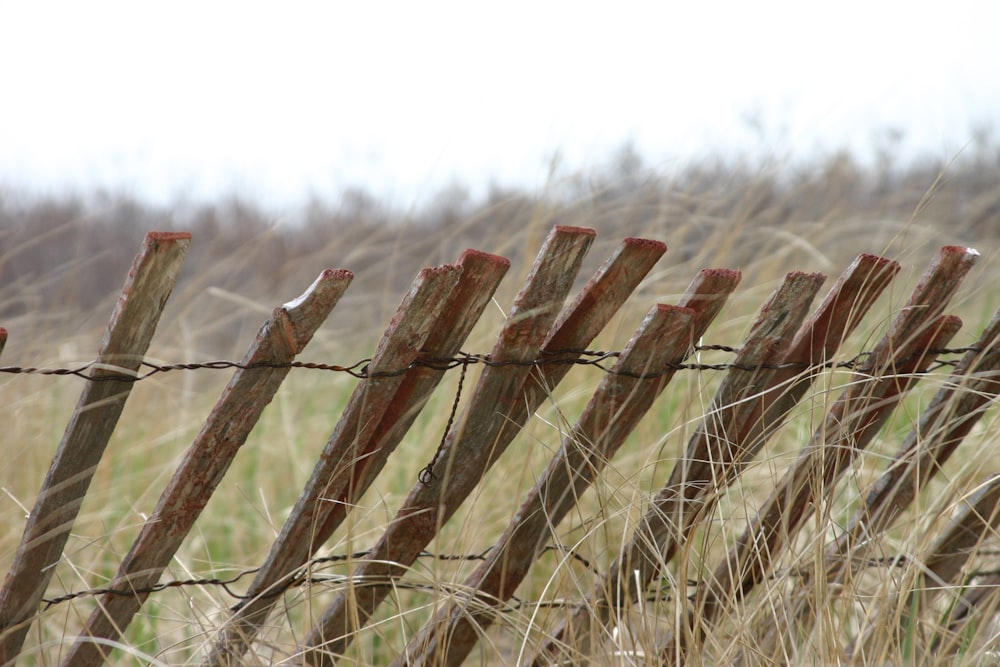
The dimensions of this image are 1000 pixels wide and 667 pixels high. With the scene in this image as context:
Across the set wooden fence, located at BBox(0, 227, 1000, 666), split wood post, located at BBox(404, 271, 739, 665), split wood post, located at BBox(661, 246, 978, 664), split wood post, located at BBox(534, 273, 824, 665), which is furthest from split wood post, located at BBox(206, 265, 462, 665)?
split wood post, located at BBox(661, 246, 978, 664)

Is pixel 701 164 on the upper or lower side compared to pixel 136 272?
lower

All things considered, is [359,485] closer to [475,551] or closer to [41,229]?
[475,551]

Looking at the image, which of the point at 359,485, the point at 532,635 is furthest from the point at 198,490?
the point at 532,635

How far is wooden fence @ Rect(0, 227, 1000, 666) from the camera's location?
45.3 inches

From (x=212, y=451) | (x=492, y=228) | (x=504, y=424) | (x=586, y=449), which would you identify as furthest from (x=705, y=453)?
(x=492, y=228)

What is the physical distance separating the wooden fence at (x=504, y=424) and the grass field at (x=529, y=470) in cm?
4

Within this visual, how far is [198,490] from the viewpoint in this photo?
47.8 inches

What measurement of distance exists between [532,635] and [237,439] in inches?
33.4

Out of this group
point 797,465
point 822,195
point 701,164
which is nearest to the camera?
point 797,465

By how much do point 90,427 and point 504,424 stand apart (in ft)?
1.89

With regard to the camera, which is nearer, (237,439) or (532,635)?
(237,439)

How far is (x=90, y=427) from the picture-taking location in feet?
3.76

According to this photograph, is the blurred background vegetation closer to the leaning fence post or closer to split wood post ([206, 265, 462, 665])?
A: split wood post ([206, 265, 462, 665])

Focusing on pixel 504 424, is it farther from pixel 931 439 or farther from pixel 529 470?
pixel 529 470
